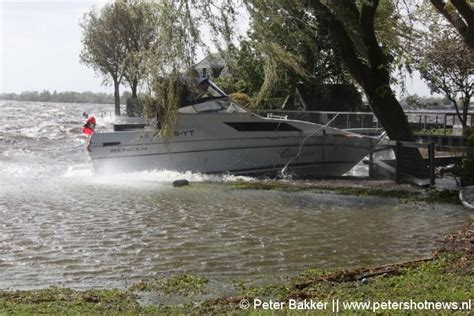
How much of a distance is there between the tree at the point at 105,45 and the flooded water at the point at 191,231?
48565 mm

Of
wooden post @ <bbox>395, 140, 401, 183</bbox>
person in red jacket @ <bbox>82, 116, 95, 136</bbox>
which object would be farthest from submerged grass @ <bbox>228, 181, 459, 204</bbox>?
person in red jacket @ <bbox>82, 116, 95, 136</bbox>

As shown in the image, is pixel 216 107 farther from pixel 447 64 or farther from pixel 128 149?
pixel 447 64

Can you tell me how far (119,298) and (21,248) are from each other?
3.76m

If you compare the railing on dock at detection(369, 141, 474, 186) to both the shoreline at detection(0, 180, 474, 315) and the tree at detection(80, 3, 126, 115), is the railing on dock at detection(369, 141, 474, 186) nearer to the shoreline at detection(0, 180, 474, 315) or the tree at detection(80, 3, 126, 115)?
the shoreline at detection(0, 180, 474, 315)

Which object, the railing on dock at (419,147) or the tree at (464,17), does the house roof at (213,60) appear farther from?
the tree at (464,17)

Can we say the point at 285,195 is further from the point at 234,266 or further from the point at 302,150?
the point at 234,266

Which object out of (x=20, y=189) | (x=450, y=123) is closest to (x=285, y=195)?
(x=20, y=189)

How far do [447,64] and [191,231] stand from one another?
60.7ft

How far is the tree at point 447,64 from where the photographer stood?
2113 cm

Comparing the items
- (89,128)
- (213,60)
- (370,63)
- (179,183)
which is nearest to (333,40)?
(370,63)

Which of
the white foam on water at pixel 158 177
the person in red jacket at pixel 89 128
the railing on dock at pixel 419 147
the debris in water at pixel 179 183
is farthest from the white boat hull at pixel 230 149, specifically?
the debris in water at pixel 179 183

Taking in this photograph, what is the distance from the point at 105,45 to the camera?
6644cm

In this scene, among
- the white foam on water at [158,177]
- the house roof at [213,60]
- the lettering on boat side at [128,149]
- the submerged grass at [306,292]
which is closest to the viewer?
the submerged grass at [306,292]

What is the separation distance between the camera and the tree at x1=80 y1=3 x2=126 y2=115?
65.0 m
